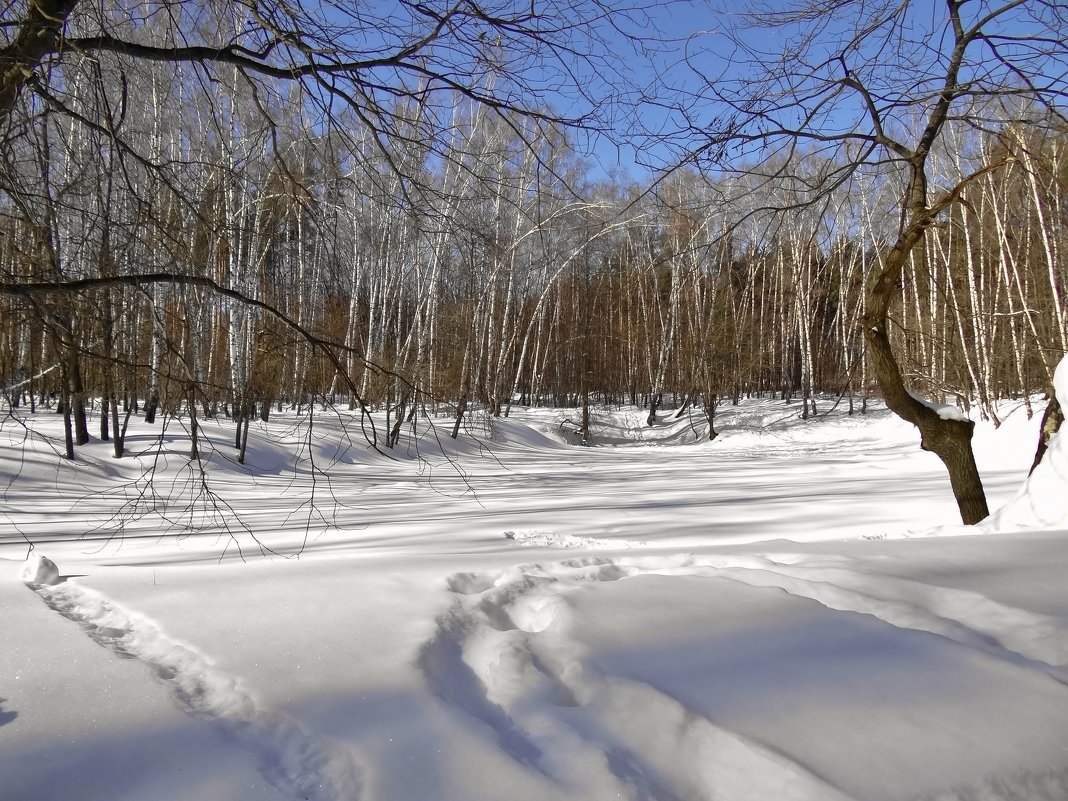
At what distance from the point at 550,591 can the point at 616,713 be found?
0.78m

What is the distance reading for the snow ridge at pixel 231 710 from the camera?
116cm

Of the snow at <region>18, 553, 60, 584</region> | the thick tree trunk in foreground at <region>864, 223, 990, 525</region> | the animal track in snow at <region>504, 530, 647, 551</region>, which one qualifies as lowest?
the animal track in snow at <region>504, 530, 647, 551</region>

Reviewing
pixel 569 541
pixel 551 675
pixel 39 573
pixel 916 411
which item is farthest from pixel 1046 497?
pixel 39 573

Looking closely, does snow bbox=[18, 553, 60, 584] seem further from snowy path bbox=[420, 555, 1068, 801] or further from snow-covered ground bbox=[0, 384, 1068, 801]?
snowy path bbox=[420, 555, 1068, 801]

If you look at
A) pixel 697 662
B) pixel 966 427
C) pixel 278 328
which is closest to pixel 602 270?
pixel 966 427

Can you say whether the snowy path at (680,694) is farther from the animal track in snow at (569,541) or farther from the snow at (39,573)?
the animal track in snow at (569,541)

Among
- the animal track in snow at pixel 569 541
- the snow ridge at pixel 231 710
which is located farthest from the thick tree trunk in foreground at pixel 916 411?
the snow ridge at pixel 231 710

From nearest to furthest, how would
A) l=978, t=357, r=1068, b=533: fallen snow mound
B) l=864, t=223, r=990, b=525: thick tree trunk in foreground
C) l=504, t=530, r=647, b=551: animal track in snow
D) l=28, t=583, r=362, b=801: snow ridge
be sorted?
l=28, t=583, r=362, b=801: snow ridge → l=978, t=357, r=1068, b=533: fallen snow mound → l=504, t=530, r=647, b=551: animal track in snow → l=864, t=223, r=990, b=525: thick tree trunk in foreground

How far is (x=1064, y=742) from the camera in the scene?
51.4 inches

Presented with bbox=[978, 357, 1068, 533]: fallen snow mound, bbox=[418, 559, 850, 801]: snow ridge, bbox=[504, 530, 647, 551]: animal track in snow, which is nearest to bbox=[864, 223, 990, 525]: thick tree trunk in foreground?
bbox=[978, 357, 1068, 533]: fallen snow mound

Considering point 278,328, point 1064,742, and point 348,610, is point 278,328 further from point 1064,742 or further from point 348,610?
point 1064,742

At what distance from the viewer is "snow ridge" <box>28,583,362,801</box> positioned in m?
1.16

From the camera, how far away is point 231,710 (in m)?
1.35

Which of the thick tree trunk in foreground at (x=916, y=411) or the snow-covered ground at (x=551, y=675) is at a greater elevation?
the thick tree trunk in foreground at (x=916, y=411)
